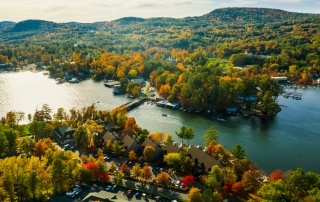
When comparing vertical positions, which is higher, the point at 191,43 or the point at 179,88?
the point at 191,43

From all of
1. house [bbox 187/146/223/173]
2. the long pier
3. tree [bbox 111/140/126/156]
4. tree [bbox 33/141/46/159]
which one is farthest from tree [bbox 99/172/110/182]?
the long pier

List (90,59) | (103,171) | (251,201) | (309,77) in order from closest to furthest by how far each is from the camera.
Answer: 1. (251,201)
2. (103,171)
3. (309,77)
4. (90,59)

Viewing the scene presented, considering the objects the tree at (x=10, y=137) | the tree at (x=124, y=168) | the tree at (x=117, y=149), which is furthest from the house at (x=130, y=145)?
the tree at (x=10, y=137)

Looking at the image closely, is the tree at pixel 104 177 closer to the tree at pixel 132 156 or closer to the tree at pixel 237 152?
the tree at pixel 132 156

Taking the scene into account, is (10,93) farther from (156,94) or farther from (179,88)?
(179,88)

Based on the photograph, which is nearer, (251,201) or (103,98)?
(251,201)

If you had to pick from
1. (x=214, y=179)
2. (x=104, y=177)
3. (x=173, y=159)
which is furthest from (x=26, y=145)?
(x=214, y=179)

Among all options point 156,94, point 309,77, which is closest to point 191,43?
point 309,77

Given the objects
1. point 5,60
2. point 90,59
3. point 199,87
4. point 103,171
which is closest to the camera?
point 103,171
